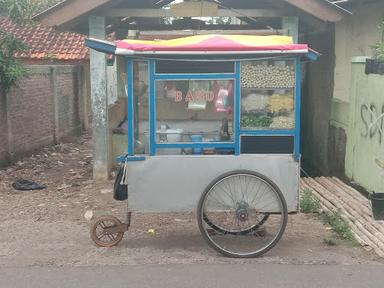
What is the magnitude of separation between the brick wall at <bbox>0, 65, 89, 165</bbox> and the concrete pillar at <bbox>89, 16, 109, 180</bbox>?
210 cm

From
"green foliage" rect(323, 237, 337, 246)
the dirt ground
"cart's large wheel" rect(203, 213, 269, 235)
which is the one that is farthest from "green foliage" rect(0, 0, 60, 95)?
"green foliage" rect(323, 237, 337, 246)

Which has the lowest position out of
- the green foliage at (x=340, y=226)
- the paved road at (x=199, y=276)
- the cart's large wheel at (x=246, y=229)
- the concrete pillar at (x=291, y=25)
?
the paved road at (x=199, y=276)

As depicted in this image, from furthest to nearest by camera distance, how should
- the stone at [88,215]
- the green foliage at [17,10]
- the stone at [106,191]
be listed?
the green foliage at [17,10]
the stone at [106,191]
the stone at [88,215]

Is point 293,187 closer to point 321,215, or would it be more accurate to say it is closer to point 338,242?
point 338,242

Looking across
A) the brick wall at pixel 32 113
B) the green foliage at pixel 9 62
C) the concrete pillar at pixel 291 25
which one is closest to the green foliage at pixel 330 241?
the concrete pillar at pixel 291 25

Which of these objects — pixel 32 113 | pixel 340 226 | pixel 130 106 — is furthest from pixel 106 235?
pixel 32 113

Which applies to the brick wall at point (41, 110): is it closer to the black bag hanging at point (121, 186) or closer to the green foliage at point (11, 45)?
the green foliage at point (11, 45)

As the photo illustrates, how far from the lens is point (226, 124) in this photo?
5.48m

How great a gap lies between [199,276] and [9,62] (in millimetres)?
6339

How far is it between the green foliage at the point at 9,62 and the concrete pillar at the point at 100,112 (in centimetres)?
157

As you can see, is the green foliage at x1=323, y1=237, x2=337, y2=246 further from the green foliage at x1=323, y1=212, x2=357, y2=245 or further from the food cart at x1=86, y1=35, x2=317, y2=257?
the food cart at x1=86, y1=35, x2=317, y2=257

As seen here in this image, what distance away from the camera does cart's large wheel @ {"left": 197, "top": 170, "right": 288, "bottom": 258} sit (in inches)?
203

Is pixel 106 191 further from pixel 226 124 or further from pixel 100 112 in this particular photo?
pixel 226 124

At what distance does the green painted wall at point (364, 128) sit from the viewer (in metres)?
7.39
